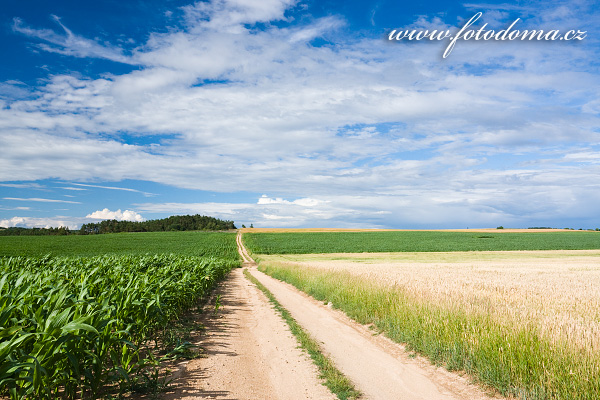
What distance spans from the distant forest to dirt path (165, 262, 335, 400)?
127078mm

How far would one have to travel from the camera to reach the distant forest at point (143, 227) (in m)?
137

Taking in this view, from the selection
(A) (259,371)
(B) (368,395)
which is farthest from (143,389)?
(B) (368,395)

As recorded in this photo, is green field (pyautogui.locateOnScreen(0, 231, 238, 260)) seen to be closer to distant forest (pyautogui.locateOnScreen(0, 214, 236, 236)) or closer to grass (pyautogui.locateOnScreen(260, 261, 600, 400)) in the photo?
grass (pyautogui.locateOnScreen(260, 261, 600, 400))

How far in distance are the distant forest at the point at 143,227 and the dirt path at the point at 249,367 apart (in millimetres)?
127078

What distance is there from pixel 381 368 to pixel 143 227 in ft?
531

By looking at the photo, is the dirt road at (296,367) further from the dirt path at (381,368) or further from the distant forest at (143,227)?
the distant forest at (143,227)

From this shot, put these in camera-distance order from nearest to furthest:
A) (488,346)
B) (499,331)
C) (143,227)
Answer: (488,346) → (499,331) → (143,227)

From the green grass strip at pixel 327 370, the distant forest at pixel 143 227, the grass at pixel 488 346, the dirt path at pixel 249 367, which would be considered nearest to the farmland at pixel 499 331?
the grass at pixel 488 346

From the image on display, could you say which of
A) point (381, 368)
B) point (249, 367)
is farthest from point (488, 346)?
point (249, 367)

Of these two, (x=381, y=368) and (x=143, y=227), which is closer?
(x=381, y=368)

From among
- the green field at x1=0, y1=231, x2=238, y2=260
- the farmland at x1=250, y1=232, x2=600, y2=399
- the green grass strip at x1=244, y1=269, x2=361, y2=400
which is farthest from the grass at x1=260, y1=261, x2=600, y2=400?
the green field at x1=0, y1=231, x2=238, y2=260

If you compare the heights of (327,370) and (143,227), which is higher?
(143,227)

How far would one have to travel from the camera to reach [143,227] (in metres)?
154

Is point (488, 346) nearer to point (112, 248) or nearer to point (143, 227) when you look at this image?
point (112, 248)
